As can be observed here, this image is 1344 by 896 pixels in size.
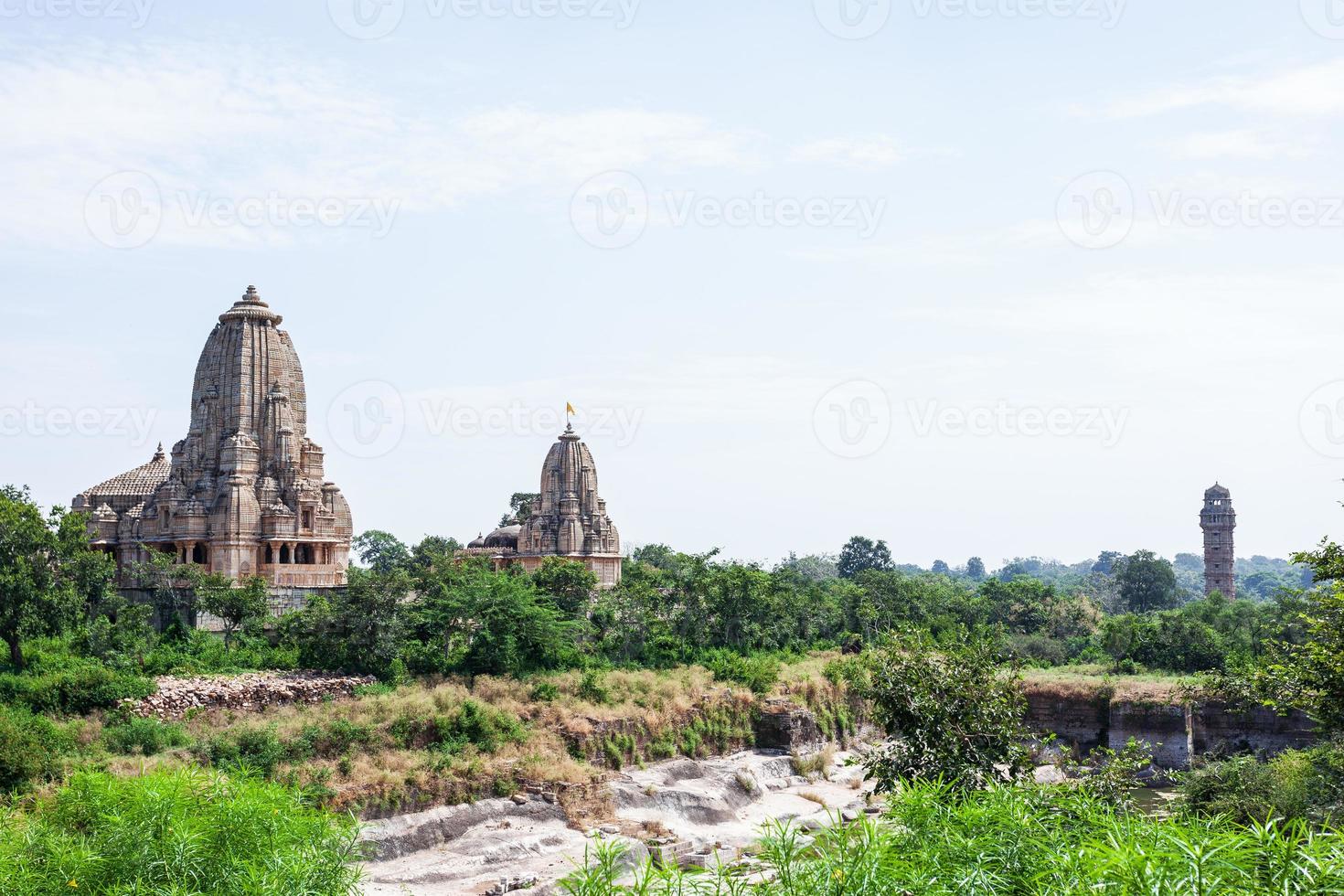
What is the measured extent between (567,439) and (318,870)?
5562 centimetres

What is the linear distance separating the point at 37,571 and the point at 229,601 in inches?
279

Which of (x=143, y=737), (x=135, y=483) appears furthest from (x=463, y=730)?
(x=135, y=483)

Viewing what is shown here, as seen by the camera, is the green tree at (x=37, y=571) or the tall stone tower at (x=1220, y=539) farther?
the tall stone tower at (x=1220, y=539)

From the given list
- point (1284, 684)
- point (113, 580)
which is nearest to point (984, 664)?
point (1284, 684)

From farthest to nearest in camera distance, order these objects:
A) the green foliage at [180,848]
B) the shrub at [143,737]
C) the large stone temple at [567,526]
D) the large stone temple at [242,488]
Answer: the large stone temple at [567,526]
the large stone temple at [242,488]
the shrub at [143,737]
the green foliage at [180,848]

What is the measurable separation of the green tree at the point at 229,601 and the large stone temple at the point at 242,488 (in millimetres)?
2284

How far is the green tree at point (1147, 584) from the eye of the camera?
10544 cm

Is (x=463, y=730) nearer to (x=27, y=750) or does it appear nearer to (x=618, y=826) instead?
(x=618, y=826)

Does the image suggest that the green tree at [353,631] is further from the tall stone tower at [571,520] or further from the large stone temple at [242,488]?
the tall stone tower at [571,520]

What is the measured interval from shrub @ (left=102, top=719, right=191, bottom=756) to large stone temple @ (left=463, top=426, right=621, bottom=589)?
32.9 metres

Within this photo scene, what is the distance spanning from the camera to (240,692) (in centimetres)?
4062

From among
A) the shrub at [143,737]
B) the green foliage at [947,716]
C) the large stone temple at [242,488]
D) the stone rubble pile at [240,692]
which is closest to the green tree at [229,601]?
the large stone temple at [242,488]

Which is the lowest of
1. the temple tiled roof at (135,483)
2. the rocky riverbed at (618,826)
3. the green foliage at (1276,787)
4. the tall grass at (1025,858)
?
the rocky riverbed at (618,826)

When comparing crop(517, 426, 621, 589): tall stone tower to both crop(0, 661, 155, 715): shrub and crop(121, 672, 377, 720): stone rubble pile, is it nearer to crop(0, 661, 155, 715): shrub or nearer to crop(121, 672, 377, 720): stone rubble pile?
crop(121, 672, 377, 720): stone rubble pile
